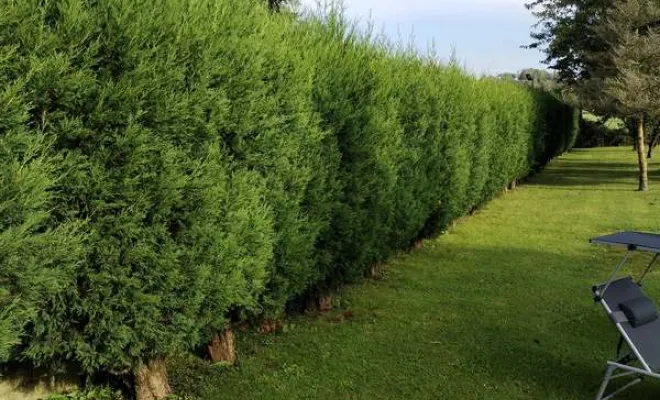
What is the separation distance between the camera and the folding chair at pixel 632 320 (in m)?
3.83

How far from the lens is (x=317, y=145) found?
521 centimetres

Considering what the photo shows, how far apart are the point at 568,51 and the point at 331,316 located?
73.0 ft

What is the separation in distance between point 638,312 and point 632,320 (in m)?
0.08

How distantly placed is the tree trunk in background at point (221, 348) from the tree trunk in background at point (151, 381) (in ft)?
2.24

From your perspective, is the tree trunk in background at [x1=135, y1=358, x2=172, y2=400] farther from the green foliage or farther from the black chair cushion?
the black chair cushion

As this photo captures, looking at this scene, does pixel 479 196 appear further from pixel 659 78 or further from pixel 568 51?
pixel 568 51

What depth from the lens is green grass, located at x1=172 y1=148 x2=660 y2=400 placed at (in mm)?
4359

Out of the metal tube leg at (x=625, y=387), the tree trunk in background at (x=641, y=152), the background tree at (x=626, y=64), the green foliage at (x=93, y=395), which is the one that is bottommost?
the metal tube leg at (x=625, y=387)

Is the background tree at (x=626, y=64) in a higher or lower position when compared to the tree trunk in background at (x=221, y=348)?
higher

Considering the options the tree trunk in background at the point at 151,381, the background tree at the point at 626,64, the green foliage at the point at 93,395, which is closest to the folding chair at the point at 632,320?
the tree trunk in background at the point at 151,381

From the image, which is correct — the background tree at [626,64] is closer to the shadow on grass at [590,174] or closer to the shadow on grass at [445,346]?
the shadow on grass at [590,174]

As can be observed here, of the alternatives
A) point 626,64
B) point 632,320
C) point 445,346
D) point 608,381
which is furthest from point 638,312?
point 626,64

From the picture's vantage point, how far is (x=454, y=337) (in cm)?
538

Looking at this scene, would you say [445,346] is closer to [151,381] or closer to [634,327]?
[634,327]
